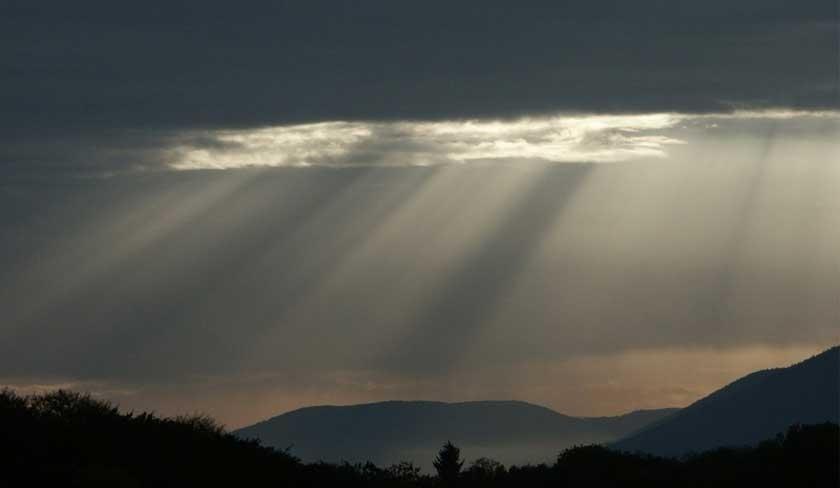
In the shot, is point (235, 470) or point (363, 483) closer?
point (235, 470)

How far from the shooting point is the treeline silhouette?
4684 centimetres

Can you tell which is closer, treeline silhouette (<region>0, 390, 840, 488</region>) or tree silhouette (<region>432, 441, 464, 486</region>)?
treeline silhouette (<region>0, 390, 840, 488</region>)

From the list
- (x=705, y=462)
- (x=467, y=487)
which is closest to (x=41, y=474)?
(x=467, y=487)

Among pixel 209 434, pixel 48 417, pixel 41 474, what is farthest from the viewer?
pixel 209 434

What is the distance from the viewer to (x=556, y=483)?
64188mm

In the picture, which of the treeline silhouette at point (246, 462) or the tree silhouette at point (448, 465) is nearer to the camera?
the treeline silhouette at point (246, 462)

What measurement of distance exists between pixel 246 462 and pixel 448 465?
12694 millimetres

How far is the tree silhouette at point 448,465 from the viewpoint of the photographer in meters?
63.1

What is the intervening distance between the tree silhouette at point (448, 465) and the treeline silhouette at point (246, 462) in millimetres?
61

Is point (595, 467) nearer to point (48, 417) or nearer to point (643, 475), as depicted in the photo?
point (643, 475)

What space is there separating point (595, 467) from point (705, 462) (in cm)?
458

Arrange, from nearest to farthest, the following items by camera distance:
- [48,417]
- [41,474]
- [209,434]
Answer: [41,474] < [48,417] < [209,434]

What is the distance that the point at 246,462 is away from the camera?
2127 inches

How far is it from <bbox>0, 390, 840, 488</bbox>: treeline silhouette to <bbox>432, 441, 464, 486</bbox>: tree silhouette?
0.06 meters
